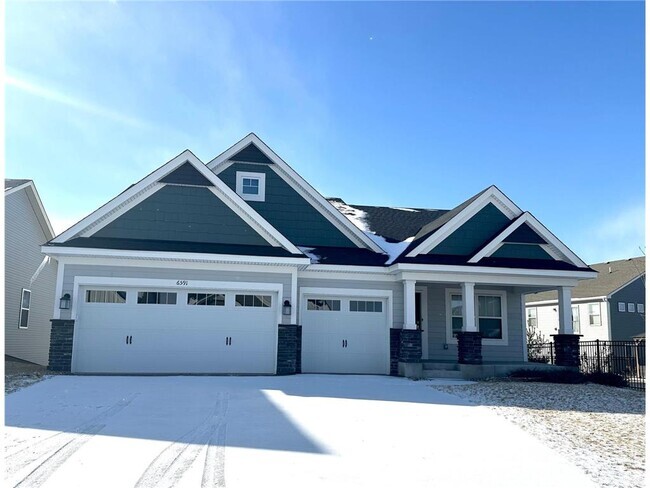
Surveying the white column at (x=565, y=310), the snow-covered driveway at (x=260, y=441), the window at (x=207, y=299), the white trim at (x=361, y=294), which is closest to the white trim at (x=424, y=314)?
the white trim at (x=361, y=294)

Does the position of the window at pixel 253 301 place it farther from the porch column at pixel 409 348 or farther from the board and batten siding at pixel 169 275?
the porch column at pixel 409 348

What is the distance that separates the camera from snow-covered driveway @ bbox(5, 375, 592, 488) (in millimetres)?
5461

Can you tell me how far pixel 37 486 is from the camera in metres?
4.98

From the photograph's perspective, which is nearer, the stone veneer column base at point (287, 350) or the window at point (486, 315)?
the stone veneer column base at point (287, 350)

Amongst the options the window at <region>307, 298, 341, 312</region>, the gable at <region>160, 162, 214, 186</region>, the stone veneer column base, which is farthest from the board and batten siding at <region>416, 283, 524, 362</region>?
the gable at <region>160, 162, 214, 186</region>

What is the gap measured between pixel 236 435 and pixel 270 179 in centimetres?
1103

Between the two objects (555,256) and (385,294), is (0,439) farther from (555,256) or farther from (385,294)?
(555,256)

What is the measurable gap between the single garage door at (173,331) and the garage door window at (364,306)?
96.2 inches

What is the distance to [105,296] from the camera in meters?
14.1

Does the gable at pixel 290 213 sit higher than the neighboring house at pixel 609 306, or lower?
higher

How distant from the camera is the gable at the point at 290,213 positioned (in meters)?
16.9

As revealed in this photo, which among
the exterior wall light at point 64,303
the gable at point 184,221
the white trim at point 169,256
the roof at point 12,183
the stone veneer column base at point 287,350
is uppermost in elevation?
the roof at point 12,183

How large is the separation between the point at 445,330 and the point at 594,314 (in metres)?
16.2

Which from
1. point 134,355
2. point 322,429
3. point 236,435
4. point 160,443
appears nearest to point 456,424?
point 322,429
